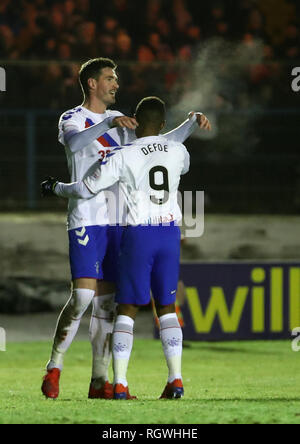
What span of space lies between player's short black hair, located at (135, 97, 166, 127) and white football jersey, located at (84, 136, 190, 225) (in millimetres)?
105

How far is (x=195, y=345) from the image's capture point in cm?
1078

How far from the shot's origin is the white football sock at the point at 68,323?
656cm

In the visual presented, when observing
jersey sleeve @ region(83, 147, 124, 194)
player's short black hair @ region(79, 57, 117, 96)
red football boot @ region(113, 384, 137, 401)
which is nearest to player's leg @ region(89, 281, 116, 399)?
red football boot @ region(113, 384, 137, 401)

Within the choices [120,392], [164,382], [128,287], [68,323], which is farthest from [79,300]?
[164,382]

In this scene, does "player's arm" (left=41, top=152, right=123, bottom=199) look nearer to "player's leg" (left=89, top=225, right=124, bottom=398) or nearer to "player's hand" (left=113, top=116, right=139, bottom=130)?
"player's hand" (left=113, top=116, right=139, bottom=130)

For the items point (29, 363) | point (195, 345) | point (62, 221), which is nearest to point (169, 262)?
point (29, 363)

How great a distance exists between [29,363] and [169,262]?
3720 millimetres

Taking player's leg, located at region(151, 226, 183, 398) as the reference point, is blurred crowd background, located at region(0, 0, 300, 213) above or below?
above

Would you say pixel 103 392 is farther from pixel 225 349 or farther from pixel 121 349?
pixel 225 349

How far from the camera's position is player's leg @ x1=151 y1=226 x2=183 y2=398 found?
20.8 ft

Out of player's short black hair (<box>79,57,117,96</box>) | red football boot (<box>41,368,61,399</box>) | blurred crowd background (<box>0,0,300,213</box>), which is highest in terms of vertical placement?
blurred crowd background (<box>0,0,300,213</box>)

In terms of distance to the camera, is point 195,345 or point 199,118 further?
point 195,345

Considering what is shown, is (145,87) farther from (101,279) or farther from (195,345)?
(101,279)

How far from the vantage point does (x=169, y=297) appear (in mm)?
6406
